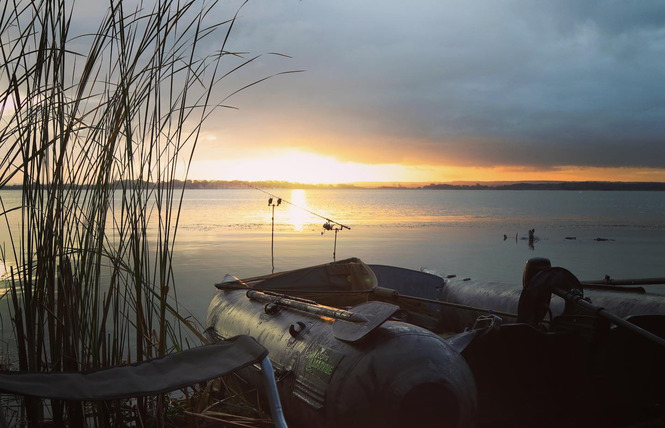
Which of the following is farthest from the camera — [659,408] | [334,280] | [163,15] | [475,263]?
[475,263]

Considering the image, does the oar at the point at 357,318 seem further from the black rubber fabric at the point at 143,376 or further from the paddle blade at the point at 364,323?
the black rubber fabric at the point at 143,376

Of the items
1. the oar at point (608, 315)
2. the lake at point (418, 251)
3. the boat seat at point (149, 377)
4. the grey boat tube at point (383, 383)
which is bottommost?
the lake at point (418, 251)

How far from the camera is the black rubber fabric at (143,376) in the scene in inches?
65.5

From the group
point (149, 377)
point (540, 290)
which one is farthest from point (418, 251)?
point (149, 377)

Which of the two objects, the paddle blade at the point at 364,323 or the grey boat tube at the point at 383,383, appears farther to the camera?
the paddle blade at the point at 364,323

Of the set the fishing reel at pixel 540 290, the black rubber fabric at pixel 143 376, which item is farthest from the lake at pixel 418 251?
the black rubber fabric at pixel 143 376

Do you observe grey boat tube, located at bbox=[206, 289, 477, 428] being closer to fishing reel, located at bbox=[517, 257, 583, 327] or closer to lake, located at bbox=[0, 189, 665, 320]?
fishing reel, located at bbox=[517, 257, 583, 327]

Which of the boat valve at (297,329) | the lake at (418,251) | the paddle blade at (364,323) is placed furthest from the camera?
the lake at (418,251)

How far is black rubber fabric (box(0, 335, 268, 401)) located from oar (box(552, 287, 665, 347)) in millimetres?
2315

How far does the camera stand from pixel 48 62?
2.13 metres

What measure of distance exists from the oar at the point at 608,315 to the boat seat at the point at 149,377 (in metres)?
2.28

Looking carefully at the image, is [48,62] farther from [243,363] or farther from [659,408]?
[659,408]

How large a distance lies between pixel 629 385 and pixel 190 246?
14.1 metres

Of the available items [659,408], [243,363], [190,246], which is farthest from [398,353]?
[190,246]
